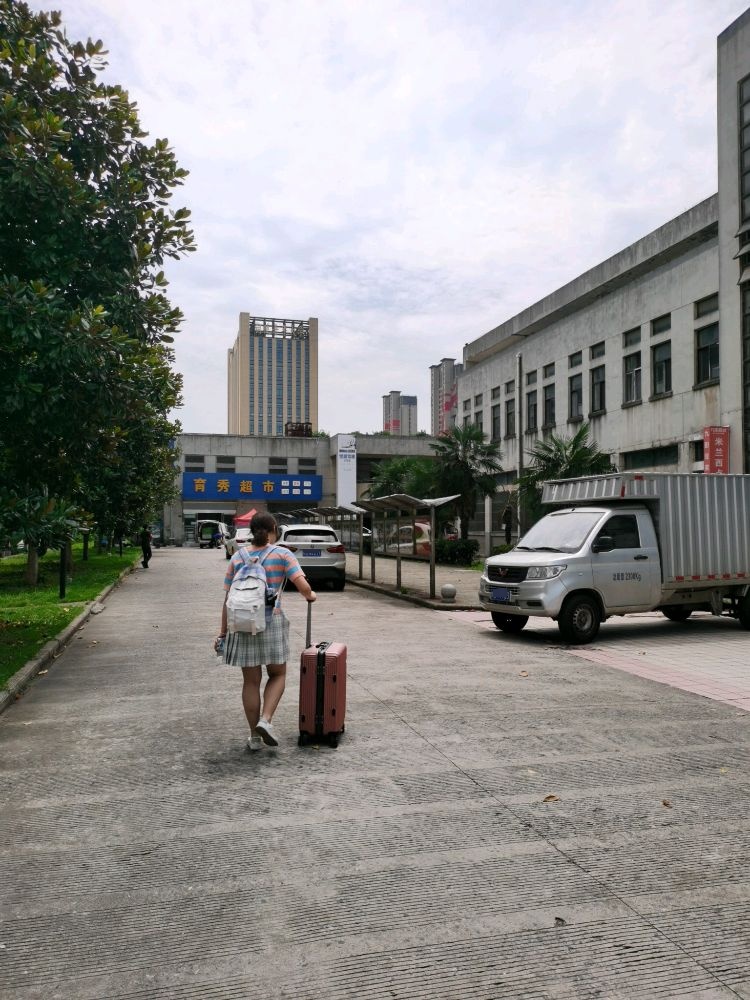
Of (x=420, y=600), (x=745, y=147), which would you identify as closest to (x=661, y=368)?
(x=745, y=147)

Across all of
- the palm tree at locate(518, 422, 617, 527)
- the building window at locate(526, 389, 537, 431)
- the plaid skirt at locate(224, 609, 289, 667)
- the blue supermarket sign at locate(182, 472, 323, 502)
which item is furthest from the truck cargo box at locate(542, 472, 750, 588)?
the blue supermarket sign at locate(182, 472, 323, 502)

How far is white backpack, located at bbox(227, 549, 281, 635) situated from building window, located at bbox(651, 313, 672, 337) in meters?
28.5

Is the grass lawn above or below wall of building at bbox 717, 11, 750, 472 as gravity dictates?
below

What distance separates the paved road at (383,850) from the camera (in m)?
3.15

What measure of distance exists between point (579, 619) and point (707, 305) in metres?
20.5

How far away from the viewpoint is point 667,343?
103 ft

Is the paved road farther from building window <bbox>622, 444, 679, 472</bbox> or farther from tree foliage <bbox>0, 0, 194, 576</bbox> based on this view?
building window <bbox>622, 444, 679, 472</bbox>

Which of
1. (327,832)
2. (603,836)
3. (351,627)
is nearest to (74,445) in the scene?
(351,627)

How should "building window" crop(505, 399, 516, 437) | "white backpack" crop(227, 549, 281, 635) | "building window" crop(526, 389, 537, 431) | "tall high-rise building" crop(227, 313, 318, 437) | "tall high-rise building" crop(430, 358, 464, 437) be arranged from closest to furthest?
"white backpack" crop(227, 549, 281, 635), "building window" crop(526, 389, 537, 431), "building window" crop(505, 399, 516, 437), "tall high-rise building" crop(227, 313, 318, 437), "tall high-rise building" crop(430, 358, 464, 437)

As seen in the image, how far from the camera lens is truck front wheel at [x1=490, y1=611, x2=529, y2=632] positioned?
13.6 m

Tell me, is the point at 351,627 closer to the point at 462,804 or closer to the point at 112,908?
the point at 462,804

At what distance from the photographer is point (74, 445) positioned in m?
11.5

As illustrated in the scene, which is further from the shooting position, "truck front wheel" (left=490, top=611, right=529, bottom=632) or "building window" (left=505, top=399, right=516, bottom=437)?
"building window" (left=505, top=399, right=516, bottom=437)

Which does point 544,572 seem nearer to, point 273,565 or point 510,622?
point 510,622
